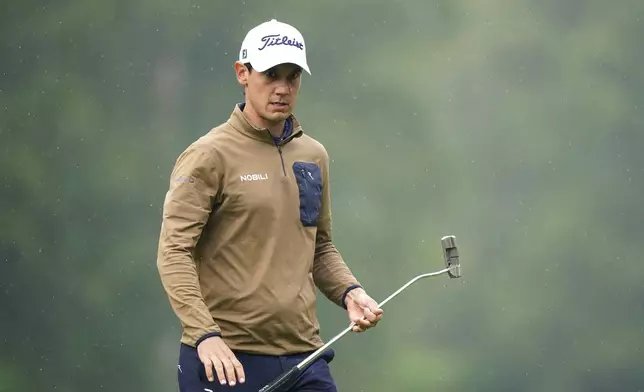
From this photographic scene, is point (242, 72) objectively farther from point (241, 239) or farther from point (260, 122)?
point (241, 239)

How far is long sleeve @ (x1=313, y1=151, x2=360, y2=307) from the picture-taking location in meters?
3.85

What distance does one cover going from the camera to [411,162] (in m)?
7.83

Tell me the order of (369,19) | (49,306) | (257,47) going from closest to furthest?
(257,47) < (49,306) < (369,19)

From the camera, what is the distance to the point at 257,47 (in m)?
3.62

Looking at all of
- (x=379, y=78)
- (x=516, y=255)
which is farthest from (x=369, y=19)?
(x=516, y=255)

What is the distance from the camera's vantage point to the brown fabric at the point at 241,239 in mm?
3473

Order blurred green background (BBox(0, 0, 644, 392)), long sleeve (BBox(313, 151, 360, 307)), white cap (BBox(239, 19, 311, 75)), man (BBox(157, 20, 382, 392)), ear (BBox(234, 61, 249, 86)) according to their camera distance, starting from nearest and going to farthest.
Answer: man (BBox(157, 20, 382, 392)), white cap (BBox(239, 19, 311, 75)), ear (BBox(234, 61, 249, 86)), long sleeve (BBox(313, 151, 360, 307)), blurred green background (BBox(0, 0, 644, 392))

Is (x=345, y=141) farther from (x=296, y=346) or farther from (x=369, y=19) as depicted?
(x=296, y=346)

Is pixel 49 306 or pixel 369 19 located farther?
pixel 369 19

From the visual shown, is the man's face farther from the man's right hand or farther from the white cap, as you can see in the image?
the man's right hand

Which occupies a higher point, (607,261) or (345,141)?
(345,141)

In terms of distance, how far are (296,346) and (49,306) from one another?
13.0 ft

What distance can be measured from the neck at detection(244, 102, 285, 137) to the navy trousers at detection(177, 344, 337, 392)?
2.04 feet

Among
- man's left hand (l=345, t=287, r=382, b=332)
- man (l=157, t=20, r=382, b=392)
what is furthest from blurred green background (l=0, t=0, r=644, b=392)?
man (l=157, t=20, r=382, b=392)
